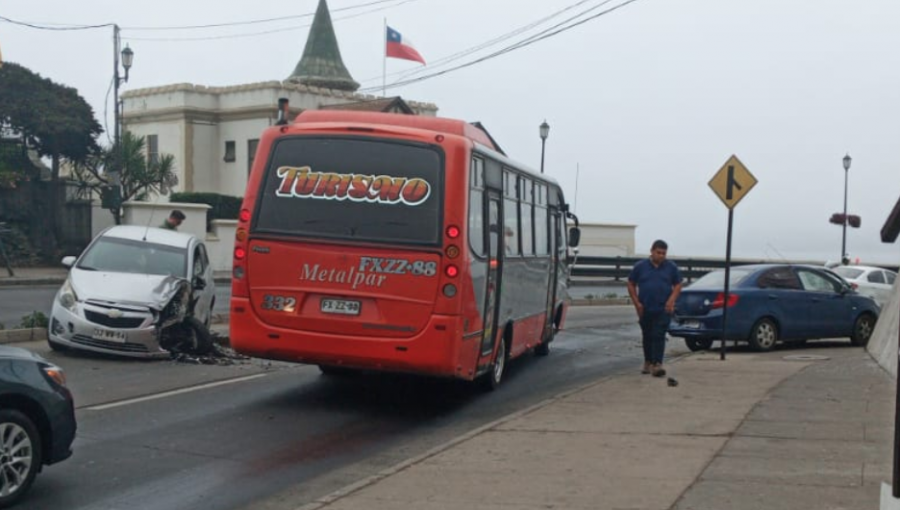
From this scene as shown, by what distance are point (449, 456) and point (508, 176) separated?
5.37 meters

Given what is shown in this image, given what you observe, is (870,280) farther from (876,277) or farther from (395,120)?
(395,120)

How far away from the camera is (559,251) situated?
61.4 ft

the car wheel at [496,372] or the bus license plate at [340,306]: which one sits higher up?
the bus license plate at [340,306]

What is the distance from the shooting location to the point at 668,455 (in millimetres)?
9430

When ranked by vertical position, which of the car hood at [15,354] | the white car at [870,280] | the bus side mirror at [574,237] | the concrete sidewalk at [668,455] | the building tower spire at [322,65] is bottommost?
the concrete sidewalk at [668,455]

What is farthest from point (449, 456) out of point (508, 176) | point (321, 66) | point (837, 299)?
point (321, 66)

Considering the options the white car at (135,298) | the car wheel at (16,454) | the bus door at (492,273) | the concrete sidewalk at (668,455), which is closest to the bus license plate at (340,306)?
the bus door at (492,273)

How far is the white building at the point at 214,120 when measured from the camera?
191ft

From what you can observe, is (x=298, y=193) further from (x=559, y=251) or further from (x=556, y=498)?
(x=559, y=251)

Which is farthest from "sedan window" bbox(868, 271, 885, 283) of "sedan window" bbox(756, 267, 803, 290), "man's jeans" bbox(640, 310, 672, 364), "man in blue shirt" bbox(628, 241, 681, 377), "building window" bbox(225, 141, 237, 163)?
"building window" bbox(225, 141, 237, 163)

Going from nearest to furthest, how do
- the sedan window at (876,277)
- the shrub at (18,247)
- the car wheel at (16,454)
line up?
the car wheel at (16,454) < the sedan window at (876,277) < the shrub at (18,247)

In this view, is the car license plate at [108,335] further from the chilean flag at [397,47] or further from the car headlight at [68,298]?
the chilean flag at [397,47]

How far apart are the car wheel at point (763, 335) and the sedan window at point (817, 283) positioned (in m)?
1.08

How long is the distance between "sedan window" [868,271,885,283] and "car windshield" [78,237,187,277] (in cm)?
2184
